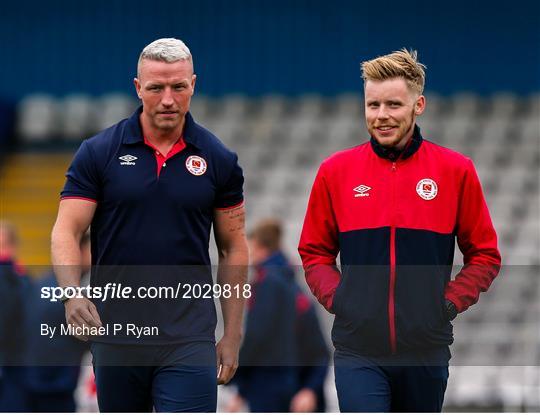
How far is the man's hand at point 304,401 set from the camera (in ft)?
24.4

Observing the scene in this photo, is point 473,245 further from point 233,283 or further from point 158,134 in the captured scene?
point 158,134

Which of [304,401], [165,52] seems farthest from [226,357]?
[304,401]

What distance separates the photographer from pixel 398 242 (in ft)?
14.1

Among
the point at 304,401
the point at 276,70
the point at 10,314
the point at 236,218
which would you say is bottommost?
the point at 304,401

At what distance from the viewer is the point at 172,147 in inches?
177

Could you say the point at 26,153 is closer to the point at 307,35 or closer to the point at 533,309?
the point at 307,35

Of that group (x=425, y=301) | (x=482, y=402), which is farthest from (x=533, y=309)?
(x=425, y=301)

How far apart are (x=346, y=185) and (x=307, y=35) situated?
32.9ft

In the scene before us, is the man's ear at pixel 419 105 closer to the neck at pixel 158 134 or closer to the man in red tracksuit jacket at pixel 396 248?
the man in red tracksuit jacket at pixel 396 248

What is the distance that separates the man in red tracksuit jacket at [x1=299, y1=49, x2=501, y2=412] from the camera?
169 inches

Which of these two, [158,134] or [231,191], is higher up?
[158,134]

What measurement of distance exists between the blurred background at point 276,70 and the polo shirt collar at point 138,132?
9.04 m

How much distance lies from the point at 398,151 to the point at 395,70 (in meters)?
0.28

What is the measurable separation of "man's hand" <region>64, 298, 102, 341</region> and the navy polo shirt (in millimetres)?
76
